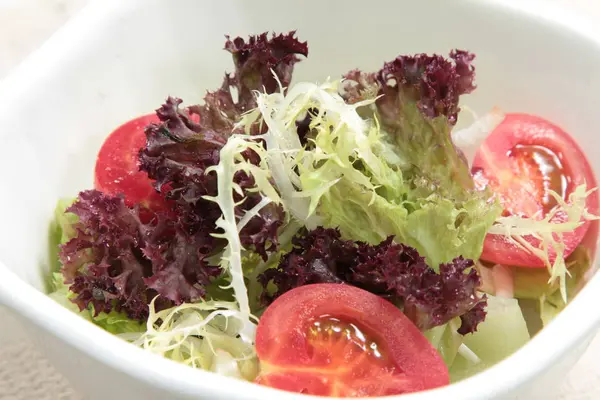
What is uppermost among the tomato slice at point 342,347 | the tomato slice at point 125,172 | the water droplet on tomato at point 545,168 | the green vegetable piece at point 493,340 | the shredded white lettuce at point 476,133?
the tomato slice at point 125,172

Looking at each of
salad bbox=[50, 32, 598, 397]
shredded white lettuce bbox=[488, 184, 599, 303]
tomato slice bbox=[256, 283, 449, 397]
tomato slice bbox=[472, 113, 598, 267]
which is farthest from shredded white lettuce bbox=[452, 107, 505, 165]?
tomato slice bbox=[256, 283, 449, 397]

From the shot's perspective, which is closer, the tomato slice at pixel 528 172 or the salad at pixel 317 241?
the salad at pixel 317 241

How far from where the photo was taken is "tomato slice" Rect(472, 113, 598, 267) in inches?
50.5

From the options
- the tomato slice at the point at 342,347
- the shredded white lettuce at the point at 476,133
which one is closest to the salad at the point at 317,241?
the tomato slice at the point at 342,347

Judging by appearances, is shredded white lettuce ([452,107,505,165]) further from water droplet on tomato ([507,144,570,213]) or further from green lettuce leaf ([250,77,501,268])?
green lettuce leaf ([250,77,501,268])

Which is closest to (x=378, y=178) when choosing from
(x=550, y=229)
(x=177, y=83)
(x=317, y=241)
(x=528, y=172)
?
(x=317, y=241)

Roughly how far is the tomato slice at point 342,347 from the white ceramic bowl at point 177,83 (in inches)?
6.4

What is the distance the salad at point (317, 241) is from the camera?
1.02 meters

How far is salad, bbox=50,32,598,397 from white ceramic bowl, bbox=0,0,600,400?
0.09 meters

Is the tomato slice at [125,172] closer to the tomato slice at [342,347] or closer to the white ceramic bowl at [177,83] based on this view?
the white ceramic bowl at [177,83]

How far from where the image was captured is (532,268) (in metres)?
1.30

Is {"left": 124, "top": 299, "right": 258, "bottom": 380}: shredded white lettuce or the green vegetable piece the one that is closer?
{"left": 124, "top": 299, "right": 258, "bottom": 380}: shredded white lettuce

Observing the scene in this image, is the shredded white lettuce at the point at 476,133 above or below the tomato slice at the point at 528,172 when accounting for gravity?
above

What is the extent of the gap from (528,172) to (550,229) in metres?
0.26
